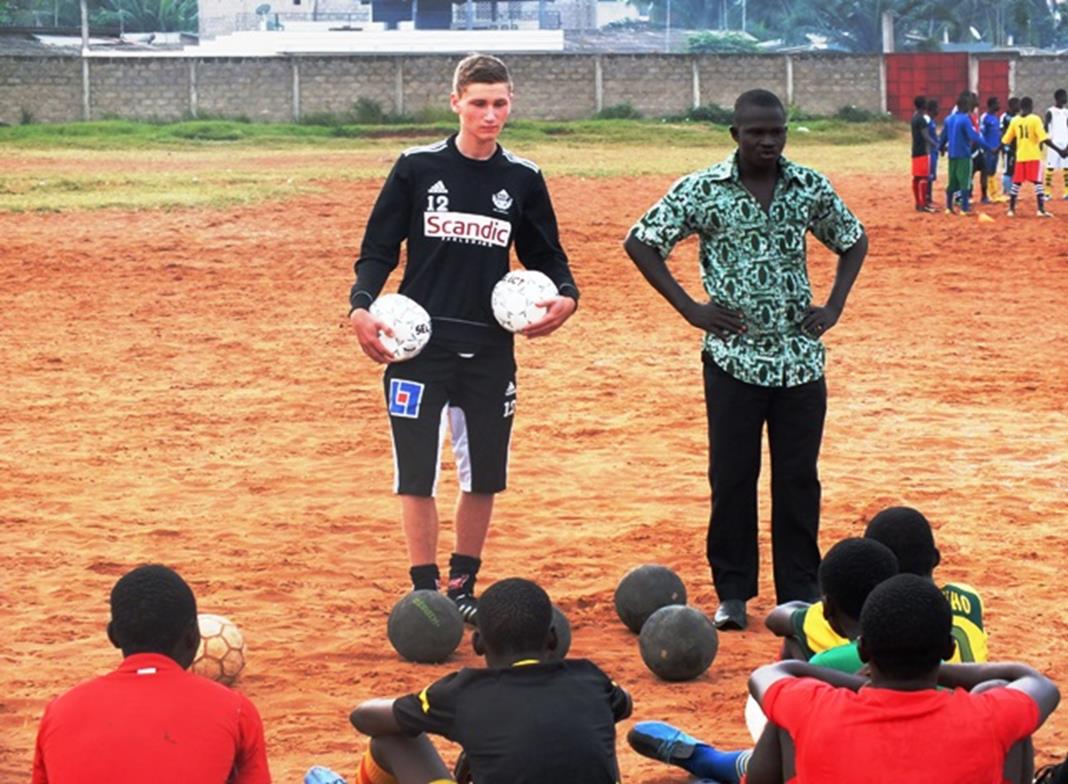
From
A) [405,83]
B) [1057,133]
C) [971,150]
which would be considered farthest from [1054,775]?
[405,83]

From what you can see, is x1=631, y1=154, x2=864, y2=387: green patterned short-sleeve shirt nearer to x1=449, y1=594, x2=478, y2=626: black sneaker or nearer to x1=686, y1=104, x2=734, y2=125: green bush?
x1=449, y1=594, x2=478, y2=626: black sneaker

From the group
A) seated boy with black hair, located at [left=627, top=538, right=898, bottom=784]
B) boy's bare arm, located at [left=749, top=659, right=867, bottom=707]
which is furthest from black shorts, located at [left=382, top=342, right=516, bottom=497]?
boy's bare arm, located at [left=749, top=659, right=867, bottom=707]

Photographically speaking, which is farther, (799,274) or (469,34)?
(469,34)

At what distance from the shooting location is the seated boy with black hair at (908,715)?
14.0 ft

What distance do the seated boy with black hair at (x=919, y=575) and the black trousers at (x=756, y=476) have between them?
202 centimetres

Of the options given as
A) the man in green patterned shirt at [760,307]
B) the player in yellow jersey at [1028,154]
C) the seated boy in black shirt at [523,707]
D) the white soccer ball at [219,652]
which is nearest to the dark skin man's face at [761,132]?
the man in green patterned shirt at [760,307]

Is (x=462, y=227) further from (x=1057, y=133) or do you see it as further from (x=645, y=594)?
(x=1057, y=133)

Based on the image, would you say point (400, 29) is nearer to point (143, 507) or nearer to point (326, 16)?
point (326, 16)

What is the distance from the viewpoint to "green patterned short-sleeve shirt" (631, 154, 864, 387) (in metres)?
7.71

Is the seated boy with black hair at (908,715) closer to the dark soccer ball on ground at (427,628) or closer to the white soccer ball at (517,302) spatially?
the dark soccer ball on ground at (427,628)

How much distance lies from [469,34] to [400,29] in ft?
38.0

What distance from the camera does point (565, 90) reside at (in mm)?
59531

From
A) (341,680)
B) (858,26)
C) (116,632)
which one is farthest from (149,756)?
(858,26)

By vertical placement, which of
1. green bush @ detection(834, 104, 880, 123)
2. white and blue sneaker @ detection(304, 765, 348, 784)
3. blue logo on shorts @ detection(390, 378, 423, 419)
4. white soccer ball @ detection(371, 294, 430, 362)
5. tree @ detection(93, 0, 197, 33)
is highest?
tree @ detection(93, 0, 197, 33)
